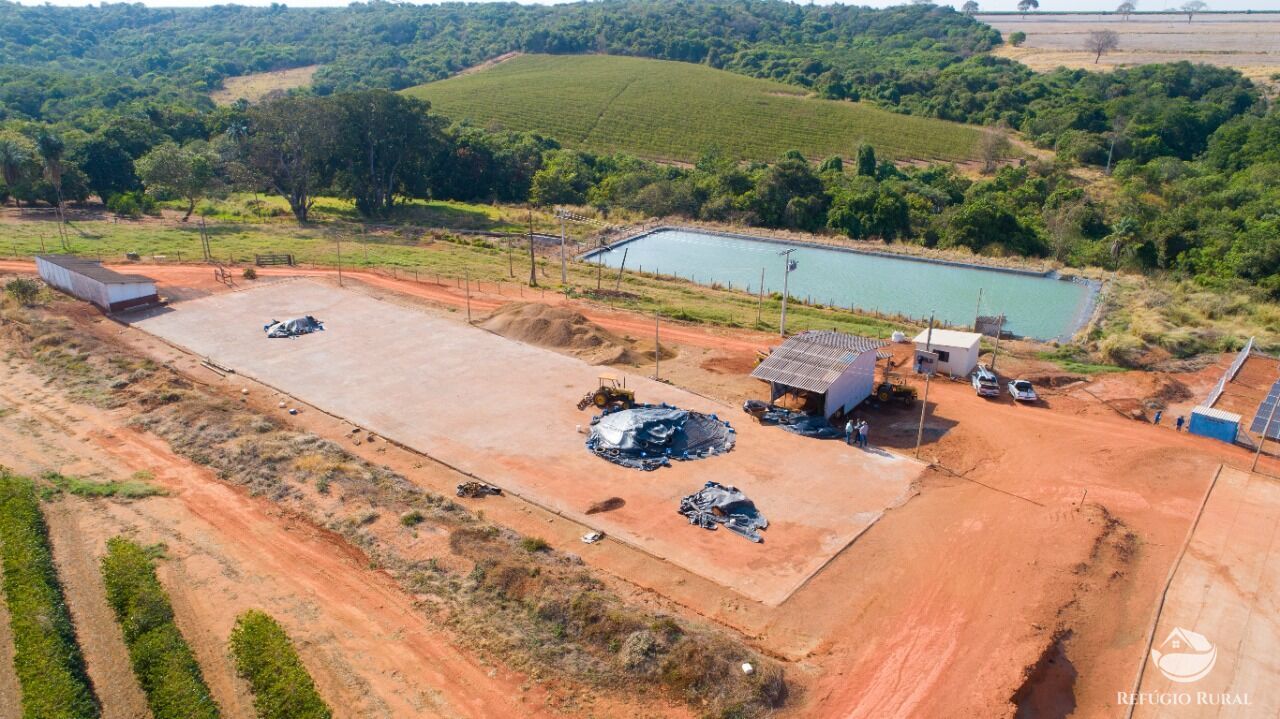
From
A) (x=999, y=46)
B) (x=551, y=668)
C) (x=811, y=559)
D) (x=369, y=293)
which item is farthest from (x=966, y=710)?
(x=999, y=46)

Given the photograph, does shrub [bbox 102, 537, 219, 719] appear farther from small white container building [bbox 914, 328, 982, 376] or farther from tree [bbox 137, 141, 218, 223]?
tree [bbox 137, 141, 218, 223]

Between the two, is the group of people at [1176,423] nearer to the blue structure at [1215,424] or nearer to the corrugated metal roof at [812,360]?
the blue structure at [1215,424]

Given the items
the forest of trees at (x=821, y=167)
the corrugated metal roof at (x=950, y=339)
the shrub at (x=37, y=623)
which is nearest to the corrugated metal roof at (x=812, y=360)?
the corrugated metal roof at (x=950, y=339)

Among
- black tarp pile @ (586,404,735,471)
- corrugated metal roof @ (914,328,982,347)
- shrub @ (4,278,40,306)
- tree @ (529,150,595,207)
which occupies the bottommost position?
black tarp pile @ (586,404,735,471)

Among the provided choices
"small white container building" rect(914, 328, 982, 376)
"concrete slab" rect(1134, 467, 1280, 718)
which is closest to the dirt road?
"concrete slab" rect(1134, 467, 1280, 718)

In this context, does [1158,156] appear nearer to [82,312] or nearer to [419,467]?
[419,467]

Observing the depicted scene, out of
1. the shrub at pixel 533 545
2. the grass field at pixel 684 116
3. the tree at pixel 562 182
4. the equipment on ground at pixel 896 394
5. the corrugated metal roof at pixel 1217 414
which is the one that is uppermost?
the grass field at pixel 684 116
